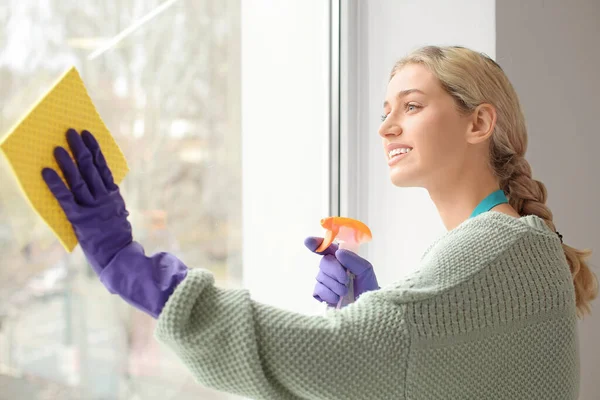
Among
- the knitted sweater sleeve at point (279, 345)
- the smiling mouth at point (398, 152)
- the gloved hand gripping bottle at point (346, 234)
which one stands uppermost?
the smiling mouth at point (398, 152)

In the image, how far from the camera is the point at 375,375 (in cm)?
88

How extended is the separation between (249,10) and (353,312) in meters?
1.01

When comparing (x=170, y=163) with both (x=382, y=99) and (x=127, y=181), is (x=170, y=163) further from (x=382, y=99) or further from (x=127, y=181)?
(x=382, y=99)

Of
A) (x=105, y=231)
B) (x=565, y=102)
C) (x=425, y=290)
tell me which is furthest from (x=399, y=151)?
(x=565, y=102)

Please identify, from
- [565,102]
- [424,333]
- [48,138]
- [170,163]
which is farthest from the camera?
[565,102]

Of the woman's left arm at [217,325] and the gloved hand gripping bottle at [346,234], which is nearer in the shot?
the woman's left arm at [217,325]

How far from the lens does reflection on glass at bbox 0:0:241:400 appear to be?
3.72 feet

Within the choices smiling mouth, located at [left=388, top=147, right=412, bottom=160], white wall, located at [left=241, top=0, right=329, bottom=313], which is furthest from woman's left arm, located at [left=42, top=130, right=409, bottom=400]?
white wall, located at [left=241, top=0, right=329, bottom=313]

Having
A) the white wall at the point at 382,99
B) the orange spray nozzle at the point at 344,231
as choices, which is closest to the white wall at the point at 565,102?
the white wall at the point at 382,99

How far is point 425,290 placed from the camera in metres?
0.94

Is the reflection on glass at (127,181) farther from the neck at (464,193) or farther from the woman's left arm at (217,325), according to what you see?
the neck at (464,193)

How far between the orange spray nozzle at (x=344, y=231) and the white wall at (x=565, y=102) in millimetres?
680

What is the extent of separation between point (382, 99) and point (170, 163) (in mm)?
683

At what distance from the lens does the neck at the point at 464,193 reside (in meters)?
1.27
